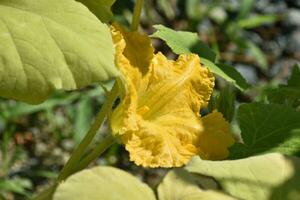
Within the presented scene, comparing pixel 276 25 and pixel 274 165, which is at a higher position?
pixel 274 165

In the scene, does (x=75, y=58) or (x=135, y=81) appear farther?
(x=135, y=81)

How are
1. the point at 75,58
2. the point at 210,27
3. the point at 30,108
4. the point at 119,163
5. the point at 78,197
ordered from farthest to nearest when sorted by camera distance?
the point at 210,27
the point at 119,163
the point at 30,108
the point at 75,58
the point at 78,197

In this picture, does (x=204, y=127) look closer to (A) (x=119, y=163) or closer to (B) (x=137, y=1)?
(B) (x=137, y=1)

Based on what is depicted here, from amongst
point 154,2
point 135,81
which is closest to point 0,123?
point 154,2

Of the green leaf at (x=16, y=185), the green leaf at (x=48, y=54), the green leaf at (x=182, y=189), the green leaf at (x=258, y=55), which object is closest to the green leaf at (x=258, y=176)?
the green leaf at (x=182, y=189)

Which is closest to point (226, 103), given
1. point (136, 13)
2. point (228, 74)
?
point (228, 74)
